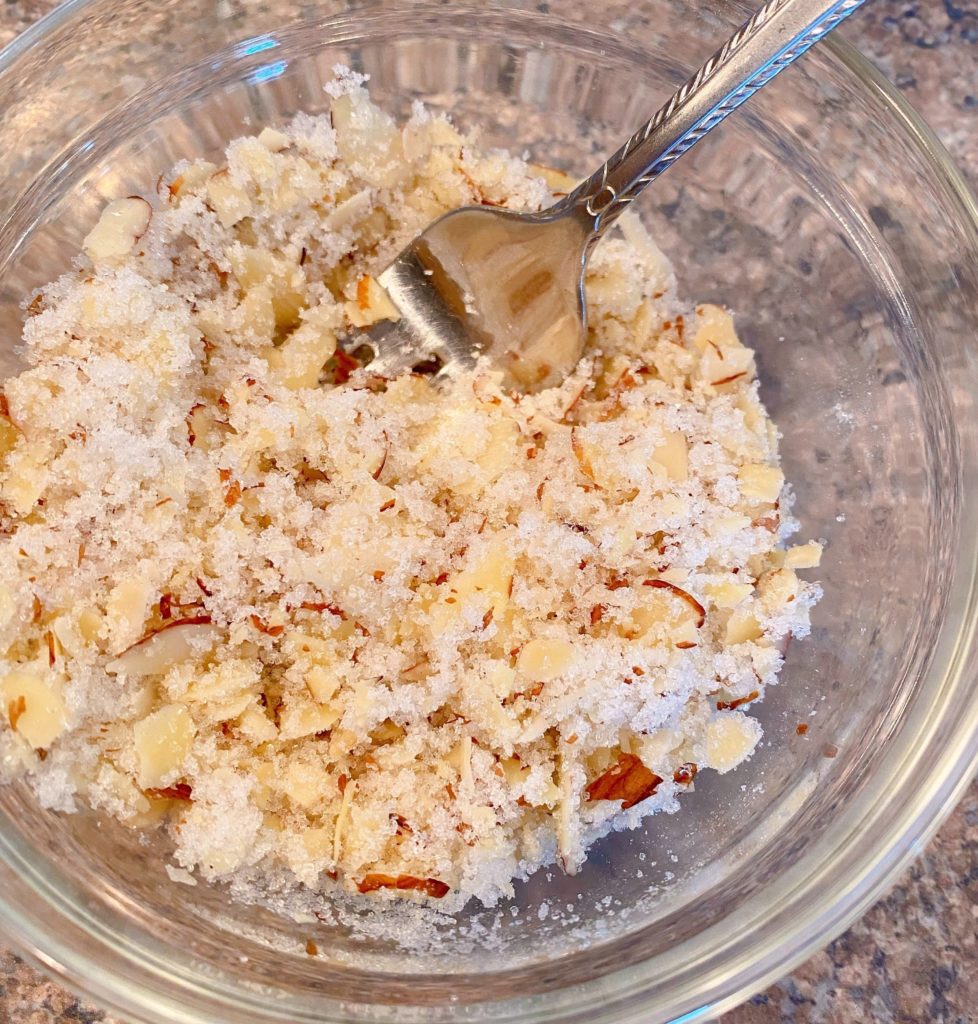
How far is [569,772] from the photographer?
2.75 feet

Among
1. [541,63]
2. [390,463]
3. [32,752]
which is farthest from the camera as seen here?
[541,63]

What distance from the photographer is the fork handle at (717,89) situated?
76 centimetres

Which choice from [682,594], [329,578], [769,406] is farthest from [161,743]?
[769,406]

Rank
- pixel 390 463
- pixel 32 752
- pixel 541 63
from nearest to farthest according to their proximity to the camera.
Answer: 1. pixel 32 752
2. pixel 390 463
3. pixel 541 63

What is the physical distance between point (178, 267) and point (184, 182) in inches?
3.8

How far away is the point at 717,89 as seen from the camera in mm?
801

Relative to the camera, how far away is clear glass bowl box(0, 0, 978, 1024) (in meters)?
0.81

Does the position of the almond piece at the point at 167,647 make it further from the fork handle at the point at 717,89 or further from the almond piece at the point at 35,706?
the fork handle at the point at 717,89

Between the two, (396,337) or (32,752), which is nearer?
(32,752)

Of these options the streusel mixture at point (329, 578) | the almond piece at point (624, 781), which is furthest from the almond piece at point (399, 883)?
the almond piece at point (624, 781)

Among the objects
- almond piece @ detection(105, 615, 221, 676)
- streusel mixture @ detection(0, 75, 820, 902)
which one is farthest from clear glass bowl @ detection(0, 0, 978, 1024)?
almond piece @ detection(105, 615, 221, 676)

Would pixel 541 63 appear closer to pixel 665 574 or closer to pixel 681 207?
pixel 681 207

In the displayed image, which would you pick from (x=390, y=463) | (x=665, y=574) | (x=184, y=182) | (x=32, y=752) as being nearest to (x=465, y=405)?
(x=390, y=463)

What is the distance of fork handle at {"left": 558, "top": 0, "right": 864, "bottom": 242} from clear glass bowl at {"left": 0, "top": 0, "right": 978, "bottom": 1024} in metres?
0.19
